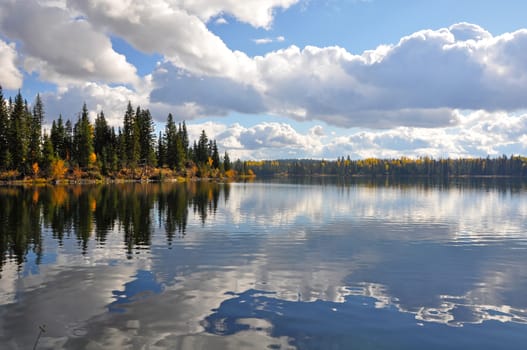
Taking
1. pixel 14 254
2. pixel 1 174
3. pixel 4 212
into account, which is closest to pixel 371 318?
pixel 14 254

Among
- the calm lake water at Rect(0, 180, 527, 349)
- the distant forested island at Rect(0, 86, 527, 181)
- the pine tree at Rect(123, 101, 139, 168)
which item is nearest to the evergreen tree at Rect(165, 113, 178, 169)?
the distant forested island at Rect(0, 86, 527, 181)

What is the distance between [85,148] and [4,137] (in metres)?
25.8

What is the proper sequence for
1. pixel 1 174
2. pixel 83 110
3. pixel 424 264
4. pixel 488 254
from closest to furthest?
pixel 424 264 → pixel 488 254 → pixel 1 174 → pixel 83 110

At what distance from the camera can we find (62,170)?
126000mm

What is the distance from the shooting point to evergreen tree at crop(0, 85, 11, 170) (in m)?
112

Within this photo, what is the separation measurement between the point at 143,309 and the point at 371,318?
9378 millimetres

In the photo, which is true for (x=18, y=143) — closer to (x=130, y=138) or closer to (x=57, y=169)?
(x=57, y=169)

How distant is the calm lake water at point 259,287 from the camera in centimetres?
1389

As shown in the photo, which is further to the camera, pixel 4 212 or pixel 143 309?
pixel 4 212

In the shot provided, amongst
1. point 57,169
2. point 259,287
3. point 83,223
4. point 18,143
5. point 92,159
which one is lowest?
point 259,287

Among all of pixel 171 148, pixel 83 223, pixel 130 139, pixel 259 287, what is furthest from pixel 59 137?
pixel 259 287

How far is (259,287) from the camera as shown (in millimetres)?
19688

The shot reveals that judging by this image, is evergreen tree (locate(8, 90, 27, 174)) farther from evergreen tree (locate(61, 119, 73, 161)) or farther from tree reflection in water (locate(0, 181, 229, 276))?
tree reflection in water (locate(0, 181, 229, 276))

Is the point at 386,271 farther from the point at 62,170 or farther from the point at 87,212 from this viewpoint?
the point at 62,170
